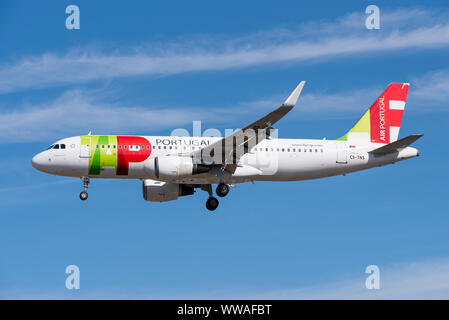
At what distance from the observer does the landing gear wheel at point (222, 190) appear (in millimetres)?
55562

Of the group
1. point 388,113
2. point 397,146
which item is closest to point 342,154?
point 397,146

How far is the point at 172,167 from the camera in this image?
5356 centimetres

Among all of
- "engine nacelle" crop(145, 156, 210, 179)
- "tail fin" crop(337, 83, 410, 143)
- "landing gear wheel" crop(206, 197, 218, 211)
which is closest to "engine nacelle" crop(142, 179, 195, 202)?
"landing gear wheel" crop(206, 197, 218, 211)

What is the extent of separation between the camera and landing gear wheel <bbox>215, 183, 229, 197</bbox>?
55562 mm

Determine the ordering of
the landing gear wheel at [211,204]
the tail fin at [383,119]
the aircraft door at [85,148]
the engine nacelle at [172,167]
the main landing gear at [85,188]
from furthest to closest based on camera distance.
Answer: the tail fin at [383,119], the landing gear wheel at [211,204], the main landing gear at [85,188], the aircraft door at [85,148], the engine nacelle at [172,167]

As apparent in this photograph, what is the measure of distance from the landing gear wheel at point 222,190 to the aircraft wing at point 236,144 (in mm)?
1250

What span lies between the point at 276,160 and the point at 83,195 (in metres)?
13.6

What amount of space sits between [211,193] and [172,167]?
6434 mm

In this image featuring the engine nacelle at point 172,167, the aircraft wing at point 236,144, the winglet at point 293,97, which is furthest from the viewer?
the engine nacelle at point 172,167

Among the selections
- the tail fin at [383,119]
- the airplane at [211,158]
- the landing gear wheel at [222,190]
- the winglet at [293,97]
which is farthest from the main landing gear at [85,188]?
the tail fin at [383,119]

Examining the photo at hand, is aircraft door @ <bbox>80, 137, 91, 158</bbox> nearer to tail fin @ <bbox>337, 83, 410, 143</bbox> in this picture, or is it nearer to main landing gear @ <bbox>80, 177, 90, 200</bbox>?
main landing gear @ <bbox>80, 177, 90, 200</bbox>

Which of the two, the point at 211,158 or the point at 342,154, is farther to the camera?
the point at 342,154

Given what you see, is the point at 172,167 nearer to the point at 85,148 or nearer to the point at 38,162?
the point at 85,148

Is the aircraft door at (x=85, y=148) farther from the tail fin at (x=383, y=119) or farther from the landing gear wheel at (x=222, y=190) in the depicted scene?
the tail fin at (x=383, y=119)
